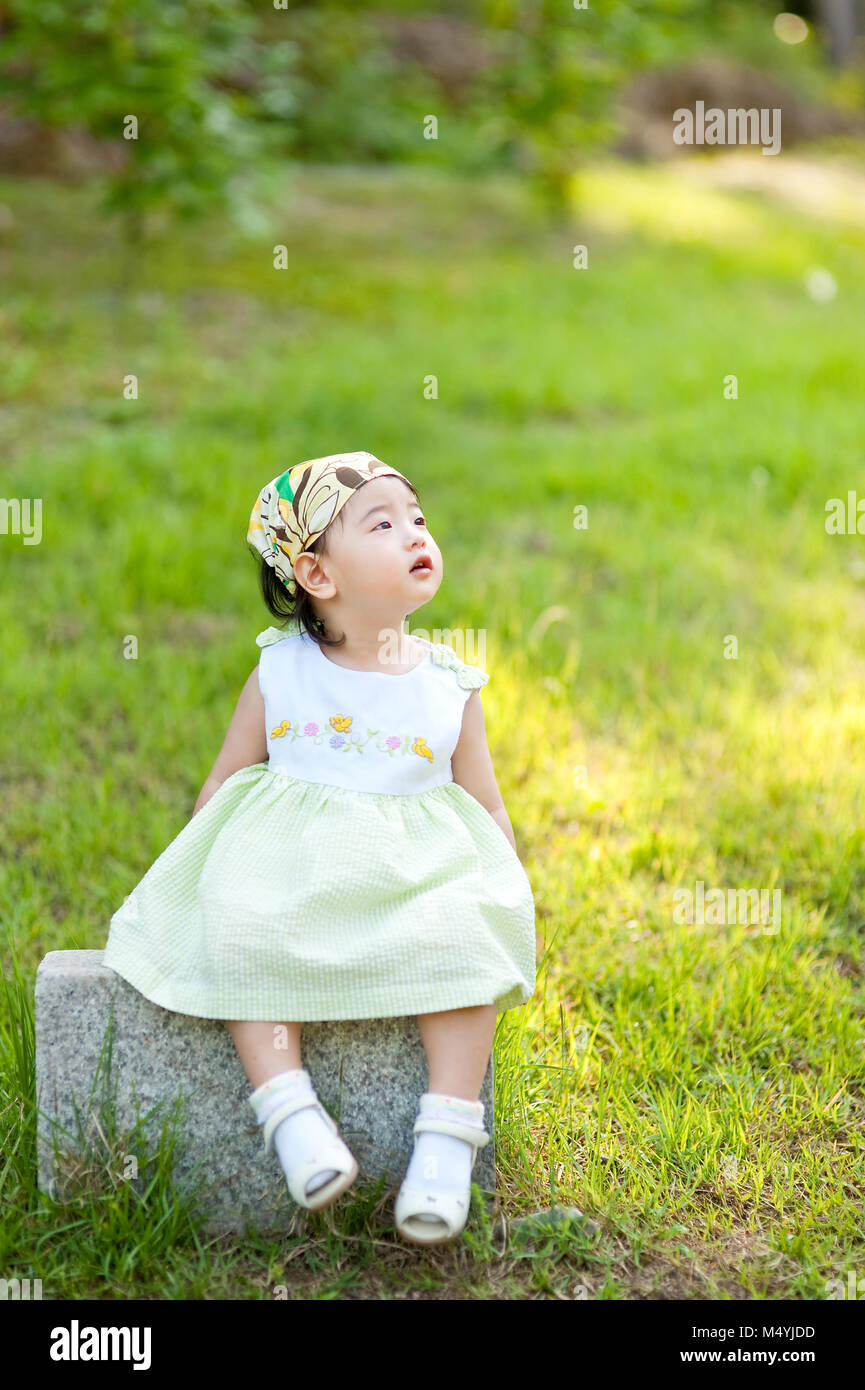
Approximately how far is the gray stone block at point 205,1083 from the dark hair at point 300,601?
664mm

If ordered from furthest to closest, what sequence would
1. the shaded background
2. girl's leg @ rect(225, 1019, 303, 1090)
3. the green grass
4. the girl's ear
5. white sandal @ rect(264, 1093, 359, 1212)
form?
the shaded background
the girl's ear
the green grass
girl's leg @ rect(225, 1019, 303, 1090)
white sandal @ rect(264, 1093, 359, 1212)

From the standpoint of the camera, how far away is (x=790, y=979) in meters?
2.63

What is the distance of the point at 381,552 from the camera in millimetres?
2096

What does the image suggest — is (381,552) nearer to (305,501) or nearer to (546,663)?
(305,501)

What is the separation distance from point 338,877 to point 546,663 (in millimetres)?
1938

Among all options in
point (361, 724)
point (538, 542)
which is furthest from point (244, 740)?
point (538, 542)

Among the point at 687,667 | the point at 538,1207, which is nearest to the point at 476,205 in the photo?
the point at 687,667

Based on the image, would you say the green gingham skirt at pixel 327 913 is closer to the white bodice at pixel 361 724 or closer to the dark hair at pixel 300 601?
the white bodice at pixel 361 724

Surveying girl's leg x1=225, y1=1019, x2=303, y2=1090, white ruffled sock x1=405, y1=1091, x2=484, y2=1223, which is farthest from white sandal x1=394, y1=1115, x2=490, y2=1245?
girl's leg x1=225, y1=1019, x2=303, y2=1090

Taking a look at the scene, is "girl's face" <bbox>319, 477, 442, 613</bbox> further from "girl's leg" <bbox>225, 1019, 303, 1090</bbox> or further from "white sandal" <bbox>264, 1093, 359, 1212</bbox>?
"white sandal" <bbox>264, 1093, 359, 1212</bbox>

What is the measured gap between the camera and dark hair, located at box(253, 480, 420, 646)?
7.06ft

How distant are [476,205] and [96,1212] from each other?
894cm

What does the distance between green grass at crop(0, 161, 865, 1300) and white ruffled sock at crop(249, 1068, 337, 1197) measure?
22 centimetres

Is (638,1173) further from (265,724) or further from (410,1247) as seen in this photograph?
(265,724)
